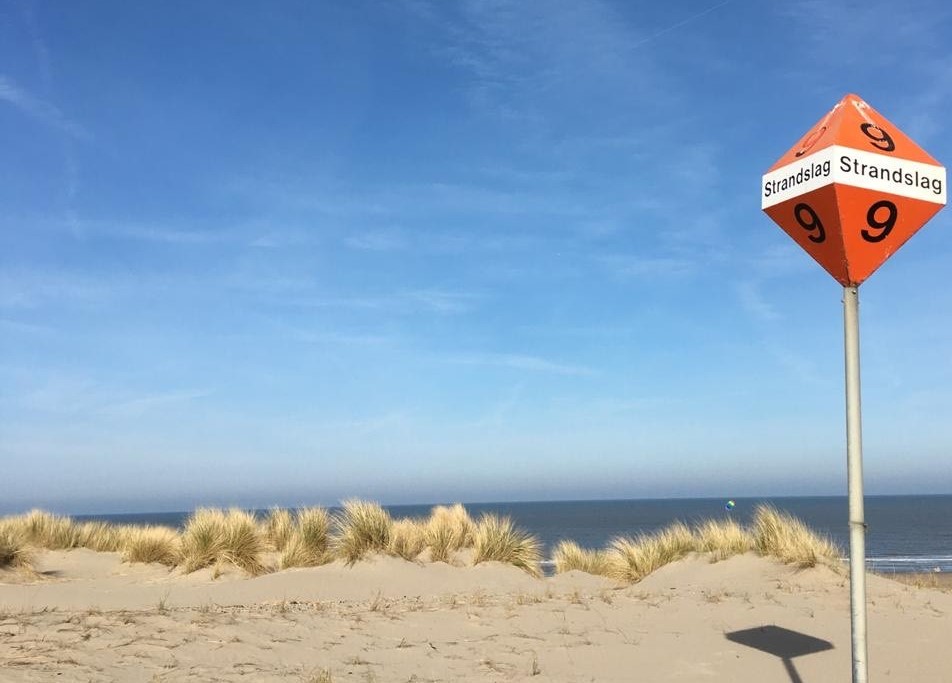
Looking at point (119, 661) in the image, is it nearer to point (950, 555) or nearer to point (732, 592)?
point (732, 592)

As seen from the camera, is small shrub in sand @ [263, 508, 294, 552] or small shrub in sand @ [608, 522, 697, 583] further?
small shrub in sand @ [263, 508, 294, 552]

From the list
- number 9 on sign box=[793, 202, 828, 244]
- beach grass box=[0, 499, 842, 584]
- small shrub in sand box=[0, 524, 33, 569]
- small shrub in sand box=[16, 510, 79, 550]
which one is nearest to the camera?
number 9 on sign box=[793, 202, 828, 244]

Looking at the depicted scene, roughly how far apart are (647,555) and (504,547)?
2.34 meters

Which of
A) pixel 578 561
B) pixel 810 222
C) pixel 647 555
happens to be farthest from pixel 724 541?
pixel 810 222

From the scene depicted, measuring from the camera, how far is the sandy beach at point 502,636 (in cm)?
543

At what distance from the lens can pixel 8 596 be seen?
10305 millimetres

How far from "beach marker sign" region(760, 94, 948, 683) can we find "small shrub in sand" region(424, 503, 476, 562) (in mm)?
9683

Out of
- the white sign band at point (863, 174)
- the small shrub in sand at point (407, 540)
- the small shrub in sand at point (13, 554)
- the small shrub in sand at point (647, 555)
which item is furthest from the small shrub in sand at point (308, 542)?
the white sign band at point (863, 174)

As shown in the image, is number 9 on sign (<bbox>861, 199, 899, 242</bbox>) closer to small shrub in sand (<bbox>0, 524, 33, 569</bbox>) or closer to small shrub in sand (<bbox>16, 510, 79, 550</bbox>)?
small shrub in sand (<bbox>0, 524, 33, 569</bbox>)

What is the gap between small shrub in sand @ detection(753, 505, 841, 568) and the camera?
34.3 ft

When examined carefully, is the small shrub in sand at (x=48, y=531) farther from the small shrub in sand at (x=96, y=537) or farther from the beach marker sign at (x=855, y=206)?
the beach marker sign at (x=855, y=206)

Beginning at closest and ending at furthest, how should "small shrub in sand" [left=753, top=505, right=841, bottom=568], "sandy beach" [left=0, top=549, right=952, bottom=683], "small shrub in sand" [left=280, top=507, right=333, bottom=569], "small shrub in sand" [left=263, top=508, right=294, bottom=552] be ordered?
"sandy beach" [left=0, top=549, right=952, bottom=683], "small shrub in sand" [left=753, top=505, right=841, bottom=568], "small shrub in sand" [left=280, top=507, right=333, bottom=569], "small shrub in sand" [left=263, top=508, right=294, bottom=552]

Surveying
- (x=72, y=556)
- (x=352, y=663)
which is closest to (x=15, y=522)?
(x=72, y=556)

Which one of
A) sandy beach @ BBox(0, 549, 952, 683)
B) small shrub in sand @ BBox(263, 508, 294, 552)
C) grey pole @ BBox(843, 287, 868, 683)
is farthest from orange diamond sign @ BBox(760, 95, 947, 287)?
small shrub in sand @ BBox(263, 508, 294, 552)
